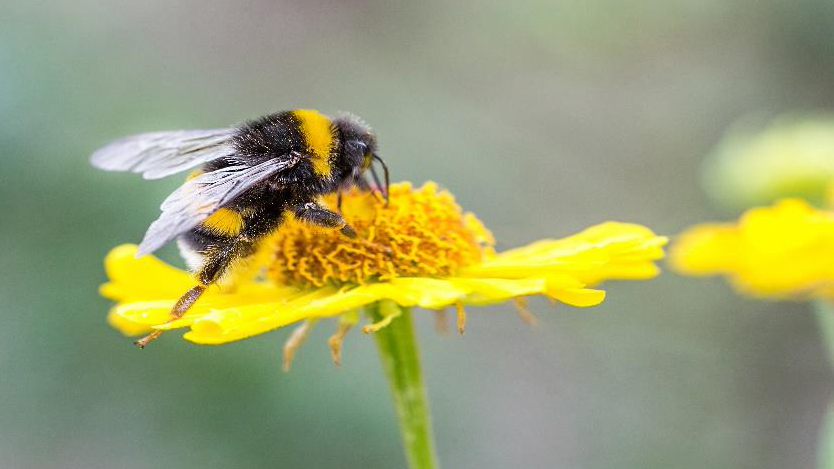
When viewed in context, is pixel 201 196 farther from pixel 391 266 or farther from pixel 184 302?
pixel 391 266

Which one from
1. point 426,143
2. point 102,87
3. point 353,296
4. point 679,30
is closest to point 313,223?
point 353,296

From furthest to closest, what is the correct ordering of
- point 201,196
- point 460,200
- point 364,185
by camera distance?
point 460,200, point 364,185, point 201,196

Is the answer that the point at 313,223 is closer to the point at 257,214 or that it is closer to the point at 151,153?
the point at 257,214

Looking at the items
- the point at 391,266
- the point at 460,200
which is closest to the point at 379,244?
the point at 391,266

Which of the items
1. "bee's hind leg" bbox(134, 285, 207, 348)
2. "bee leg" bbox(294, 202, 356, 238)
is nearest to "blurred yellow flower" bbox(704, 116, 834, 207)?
"bee leg" bbox(294, 202, 356, 238)

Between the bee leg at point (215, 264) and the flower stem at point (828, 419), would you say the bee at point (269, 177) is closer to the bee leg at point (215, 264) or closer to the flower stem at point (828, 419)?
the bee leg at point (215, 264)

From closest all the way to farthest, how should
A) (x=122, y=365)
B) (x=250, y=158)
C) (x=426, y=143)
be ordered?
1. (x=250, y=158)
2. (x=122, y=365)
3. (x=426, y=143)
